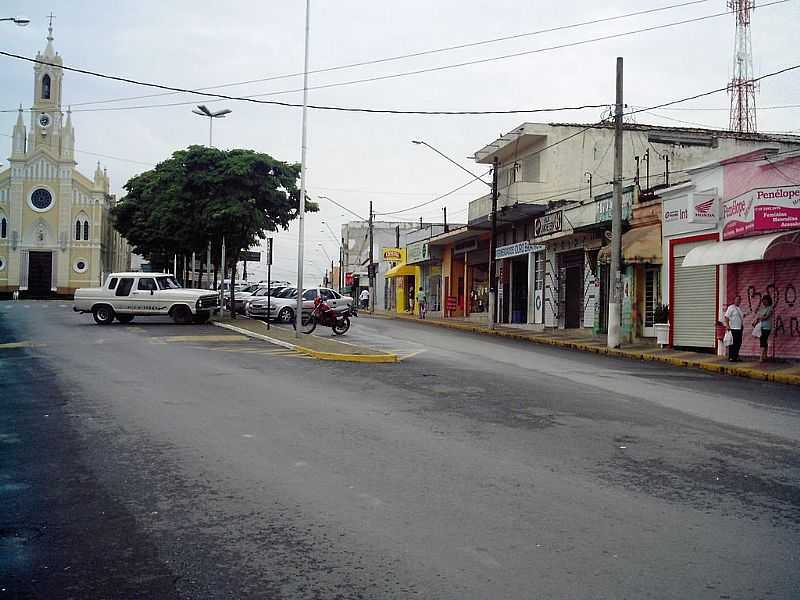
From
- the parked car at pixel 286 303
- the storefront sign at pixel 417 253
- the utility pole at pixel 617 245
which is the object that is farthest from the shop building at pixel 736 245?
the storefront sign at pixel 417 253

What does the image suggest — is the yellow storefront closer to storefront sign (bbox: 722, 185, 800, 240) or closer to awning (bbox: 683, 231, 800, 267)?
awning (bbox: 683, 231, 800, 267)

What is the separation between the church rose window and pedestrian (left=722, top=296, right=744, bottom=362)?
7977 cm

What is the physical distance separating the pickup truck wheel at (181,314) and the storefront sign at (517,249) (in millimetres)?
13953

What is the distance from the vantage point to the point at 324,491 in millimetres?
6254

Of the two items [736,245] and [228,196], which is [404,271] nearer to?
[228,196]

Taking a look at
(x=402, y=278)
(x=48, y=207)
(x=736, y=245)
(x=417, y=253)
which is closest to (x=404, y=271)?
(x=402, y=278)

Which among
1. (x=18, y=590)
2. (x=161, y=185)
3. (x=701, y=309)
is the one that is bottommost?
(x=18, y=590)

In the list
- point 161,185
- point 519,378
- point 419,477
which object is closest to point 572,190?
point 161,185

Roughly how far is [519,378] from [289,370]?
4.48 meters

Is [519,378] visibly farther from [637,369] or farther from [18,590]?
[18,590]

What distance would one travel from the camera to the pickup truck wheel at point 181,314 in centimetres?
3047

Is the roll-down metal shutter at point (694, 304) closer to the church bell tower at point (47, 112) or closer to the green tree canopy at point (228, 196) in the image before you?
the green tree canopy at point (228, 196)

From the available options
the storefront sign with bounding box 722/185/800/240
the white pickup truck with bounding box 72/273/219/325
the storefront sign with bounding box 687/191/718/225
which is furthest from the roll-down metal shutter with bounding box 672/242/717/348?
the white pickup truck with bounding box 72/273/219/325

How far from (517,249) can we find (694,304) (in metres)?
15.3
